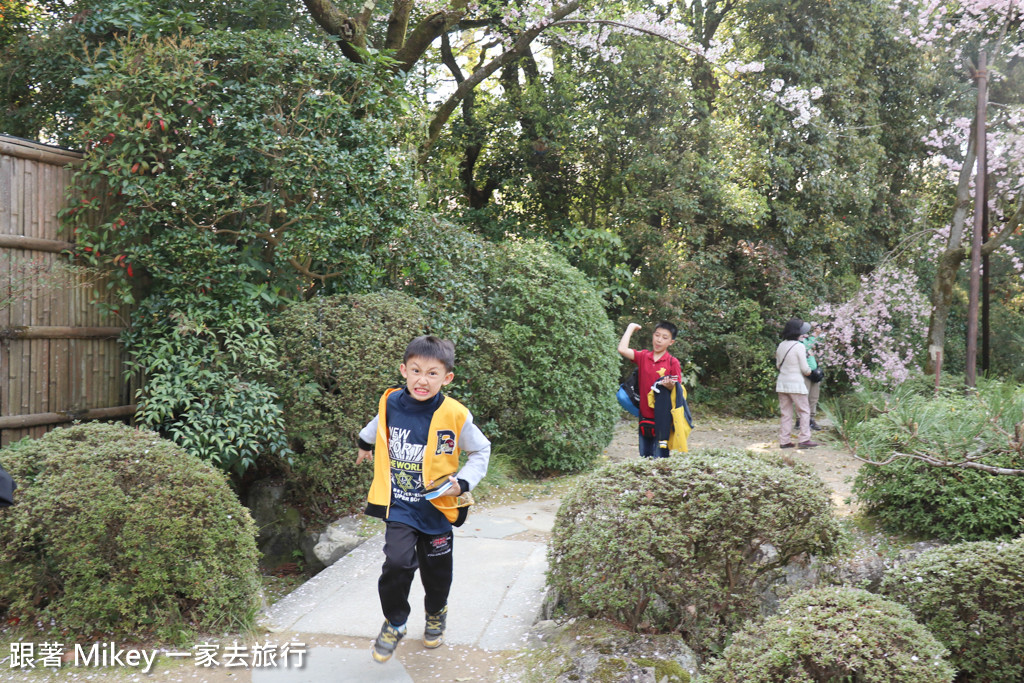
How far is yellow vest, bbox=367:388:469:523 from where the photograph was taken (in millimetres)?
3299

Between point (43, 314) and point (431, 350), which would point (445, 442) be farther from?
point (43, 314)

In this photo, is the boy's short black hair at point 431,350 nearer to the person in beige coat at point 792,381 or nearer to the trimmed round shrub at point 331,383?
the trimmed round shrub at point 331,383

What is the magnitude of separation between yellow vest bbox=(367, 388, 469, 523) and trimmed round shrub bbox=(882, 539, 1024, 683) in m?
2.12

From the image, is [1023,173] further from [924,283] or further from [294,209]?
[294,209]

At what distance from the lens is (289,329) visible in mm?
5402

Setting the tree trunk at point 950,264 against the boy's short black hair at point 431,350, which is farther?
the tree trunk at point 950,264

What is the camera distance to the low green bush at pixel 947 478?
410 centimetres

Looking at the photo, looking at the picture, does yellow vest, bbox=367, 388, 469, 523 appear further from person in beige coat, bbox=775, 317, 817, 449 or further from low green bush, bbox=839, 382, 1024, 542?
→ person in beige coat, bbox=775, 317, 817, 449

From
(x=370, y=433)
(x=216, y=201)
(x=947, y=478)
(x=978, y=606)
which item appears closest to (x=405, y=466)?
(x=370, y=433)

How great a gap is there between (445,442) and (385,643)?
931 millimetres

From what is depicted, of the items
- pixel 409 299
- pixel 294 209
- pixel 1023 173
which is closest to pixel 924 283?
pixel 1023 173

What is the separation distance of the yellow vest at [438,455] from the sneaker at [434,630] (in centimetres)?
51

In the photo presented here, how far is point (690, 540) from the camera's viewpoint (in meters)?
3.10

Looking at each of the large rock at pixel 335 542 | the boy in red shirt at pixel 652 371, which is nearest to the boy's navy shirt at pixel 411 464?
the large rock at pixel 335 542
